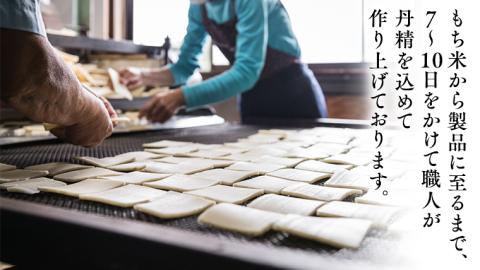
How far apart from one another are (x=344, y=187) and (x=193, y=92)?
133 cm

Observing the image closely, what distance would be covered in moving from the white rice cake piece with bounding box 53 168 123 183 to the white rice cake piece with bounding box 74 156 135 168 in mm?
66

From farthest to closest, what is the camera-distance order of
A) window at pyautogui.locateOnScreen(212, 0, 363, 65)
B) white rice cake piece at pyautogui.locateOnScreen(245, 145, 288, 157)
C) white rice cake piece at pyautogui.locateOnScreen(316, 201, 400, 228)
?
window at pyautogui.locateOnScreen(212, 0, 363, 65)
white rice cake piece at pyautogui.locateOnScreen(245, 145, 288, 157)
white rice cake piece at pyautogui.locateOnScreen(316, 201, 400, 228)

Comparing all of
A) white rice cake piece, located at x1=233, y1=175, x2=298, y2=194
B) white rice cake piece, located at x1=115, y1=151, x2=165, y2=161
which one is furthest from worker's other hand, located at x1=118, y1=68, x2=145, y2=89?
white rice cake piece, located at x1=233, y1=175, x2=298, y2=194

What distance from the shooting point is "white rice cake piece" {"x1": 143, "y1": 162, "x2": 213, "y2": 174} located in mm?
1173

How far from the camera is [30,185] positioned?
971 millimetres

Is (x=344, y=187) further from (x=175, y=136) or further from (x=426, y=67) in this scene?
(x=175, y=136)

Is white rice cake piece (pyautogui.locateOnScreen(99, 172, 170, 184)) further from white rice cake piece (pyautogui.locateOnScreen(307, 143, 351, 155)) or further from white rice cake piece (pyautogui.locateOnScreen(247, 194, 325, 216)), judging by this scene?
white rice cake piece (pyautogui.locateOnScreen(307, 143, 351, 155))

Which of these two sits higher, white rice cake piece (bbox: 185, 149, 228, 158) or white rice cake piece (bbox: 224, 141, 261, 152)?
white rice cake piece (bbox: 224, 141, 261, 152)

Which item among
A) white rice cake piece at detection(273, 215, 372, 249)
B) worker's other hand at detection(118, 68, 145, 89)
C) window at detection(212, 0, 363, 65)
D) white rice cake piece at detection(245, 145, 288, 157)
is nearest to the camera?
white rice cake piece at detection(273, 215, 372, 249)

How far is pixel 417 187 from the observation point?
103 cm

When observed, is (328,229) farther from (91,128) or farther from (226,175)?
(91,128)

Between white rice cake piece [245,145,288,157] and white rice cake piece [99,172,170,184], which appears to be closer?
white rice cake piece [99,172,170,184]

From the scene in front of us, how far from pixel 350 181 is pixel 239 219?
1.36 ft

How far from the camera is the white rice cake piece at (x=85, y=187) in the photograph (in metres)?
0.92
